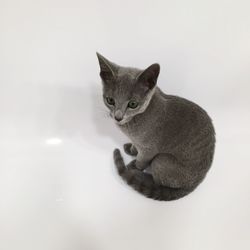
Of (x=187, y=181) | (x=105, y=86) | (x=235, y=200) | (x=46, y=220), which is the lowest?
(x=46, y=220)

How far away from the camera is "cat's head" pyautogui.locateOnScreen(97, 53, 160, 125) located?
1083 millimetres

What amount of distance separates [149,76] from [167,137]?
1.02 feet

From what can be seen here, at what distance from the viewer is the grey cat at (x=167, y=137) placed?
117 cm

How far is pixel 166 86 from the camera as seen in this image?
1.56 m

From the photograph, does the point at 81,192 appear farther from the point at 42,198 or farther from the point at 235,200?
the point at 235,200

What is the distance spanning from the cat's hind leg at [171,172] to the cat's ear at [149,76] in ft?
1.12

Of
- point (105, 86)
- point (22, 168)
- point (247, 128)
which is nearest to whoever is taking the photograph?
point (105, 86)

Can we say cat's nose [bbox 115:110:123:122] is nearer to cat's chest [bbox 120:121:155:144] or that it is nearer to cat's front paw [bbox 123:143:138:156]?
cat's chest [bbox 120:121:155:144]

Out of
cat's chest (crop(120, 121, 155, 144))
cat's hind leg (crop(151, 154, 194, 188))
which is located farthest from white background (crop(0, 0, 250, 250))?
cat's chest (crop(120, 121, 155, 144))

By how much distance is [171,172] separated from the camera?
128cm

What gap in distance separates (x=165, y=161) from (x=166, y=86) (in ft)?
1.46

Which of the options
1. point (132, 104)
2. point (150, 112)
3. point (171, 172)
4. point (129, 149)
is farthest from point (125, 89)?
point (129, 149)

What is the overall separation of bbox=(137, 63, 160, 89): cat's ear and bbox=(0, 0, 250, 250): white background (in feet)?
1.45

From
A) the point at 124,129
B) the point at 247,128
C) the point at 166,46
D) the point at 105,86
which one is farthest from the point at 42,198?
the point at 247,128
